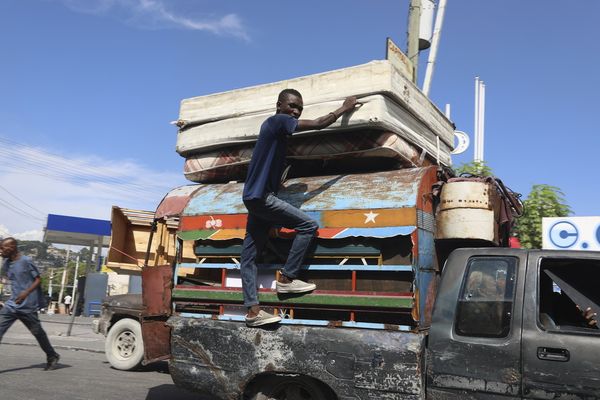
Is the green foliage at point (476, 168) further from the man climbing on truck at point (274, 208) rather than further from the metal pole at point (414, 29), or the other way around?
the man climbing on truck at point (274, 208)

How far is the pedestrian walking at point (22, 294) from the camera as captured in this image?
6594 millimetres

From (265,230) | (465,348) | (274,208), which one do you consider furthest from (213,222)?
(465,348)

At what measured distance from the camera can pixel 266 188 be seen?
409 cm

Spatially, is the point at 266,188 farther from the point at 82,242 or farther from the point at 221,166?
the point at 82,242

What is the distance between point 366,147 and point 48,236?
83.3 feet

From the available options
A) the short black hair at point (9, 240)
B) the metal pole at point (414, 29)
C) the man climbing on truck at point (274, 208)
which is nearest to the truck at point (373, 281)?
the man climbing on truck at point (274, 208)

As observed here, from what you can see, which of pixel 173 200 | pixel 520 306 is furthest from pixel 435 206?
pixel 173 200

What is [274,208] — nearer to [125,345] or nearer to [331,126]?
[331,126]

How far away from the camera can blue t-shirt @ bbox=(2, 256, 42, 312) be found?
6613 mm

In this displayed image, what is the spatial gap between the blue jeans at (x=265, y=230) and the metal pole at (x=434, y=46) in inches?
214

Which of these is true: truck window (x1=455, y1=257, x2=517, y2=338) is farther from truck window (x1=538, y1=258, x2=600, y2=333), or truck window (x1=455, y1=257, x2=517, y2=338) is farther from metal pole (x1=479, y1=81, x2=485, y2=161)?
metal pole (x1=479, y1=81, x2=485, y2=161)

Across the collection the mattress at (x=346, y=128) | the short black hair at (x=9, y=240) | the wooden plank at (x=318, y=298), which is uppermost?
the mattress at (x=346, y=128)

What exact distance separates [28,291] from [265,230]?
425cm

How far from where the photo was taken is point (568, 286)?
3.45m
